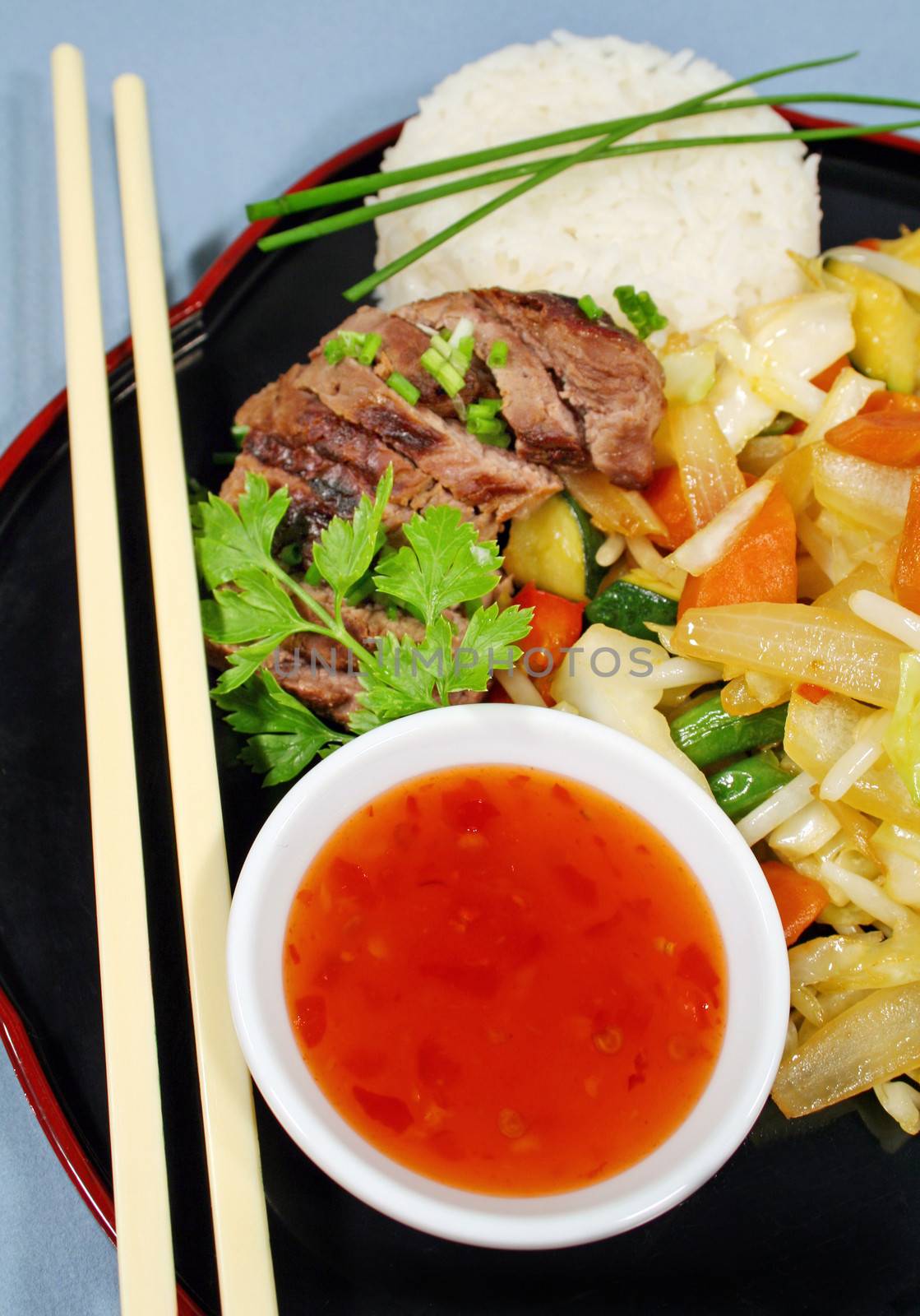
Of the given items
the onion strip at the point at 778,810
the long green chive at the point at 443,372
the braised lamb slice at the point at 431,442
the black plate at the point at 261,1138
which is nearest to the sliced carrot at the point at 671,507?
the braised lamb slice at the point at 431,442

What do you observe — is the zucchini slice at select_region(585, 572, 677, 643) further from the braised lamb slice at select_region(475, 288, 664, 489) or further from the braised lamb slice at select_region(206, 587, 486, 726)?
the braised lamb slice at select_region(206, 587, 486, 726)

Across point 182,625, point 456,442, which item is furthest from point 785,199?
point 182,625

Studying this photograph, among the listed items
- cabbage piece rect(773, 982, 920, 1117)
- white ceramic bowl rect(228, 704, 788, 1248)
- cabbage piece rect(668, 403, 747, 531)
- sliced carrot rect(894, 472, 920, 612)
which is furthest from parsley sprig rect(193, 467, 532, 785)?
cabbage piece rect(773, 982, 920, 1117)

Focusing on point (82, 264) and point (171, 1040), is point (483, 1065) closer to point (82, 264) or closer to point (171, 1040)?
point (171, 1040)

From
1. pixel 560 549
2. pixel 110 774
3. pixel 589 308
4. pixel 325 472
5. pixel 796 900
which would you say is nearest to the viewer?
pixel 110 774

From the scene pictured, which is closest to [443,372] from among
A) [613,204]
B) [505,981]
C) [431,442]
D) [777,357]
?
[431,442]

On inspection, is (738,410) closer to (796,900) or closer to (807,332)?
(807,332)

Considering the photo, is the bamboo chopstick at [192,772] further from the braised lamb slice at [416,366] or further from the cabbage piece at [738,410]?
the cabbage piece at [738,410]
